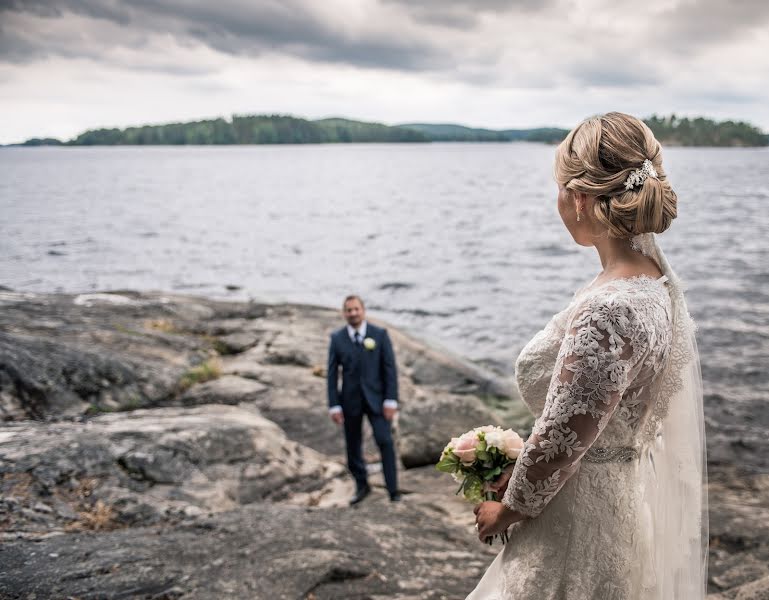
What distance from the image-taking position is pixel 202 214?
5741cm

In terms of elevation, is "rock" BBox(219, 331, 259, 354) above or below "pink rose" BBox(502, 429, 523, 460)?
below

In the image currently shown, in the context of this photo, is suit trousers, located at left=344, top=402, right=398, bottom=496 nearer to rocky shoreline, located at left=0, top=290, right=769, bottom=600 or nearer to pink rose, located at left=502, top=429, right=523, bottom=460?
rocky shoreline, located at left=0, top=290, right=769, bottom=600

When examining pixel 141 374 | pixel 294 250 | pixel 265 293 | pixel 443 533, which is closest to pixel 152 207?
pixel 294 250

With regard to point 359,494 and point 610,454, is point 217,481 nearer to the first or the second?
point 359,494

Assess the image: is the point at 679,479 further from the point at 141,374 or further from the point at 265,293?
the point at 265,293

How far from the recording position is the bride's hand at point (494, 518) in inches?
99.7

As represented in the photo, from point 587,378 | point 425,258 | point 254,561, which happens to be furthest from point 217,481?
point 425,258

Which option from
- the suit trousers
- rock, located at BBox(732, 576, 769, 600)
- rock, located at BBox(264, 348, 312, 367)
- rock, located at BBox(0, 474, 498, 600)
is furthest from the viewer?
rock, located at BBox(264, 348, 312, 367)

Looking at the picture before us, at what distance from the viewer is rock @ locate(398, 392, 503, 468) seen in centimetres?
1009

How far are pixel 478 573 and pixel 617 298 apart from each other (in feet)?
13.5

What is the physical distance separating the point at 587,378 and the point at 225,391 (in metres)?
9.78

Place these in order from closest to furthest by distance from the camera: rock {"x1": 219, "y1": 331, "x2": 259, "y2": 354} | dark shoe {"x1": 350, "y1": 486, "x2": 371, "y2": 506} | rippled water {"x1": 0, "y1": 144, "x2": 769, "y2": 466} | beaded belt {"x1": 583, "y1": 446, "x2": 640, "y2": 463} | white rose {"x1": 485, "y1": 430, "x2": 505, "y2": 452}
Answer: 1. beaded belt {"x1": 583, "y1": 446, "x2": 640, "y2": 463}
2. white rose {"x1": 485, "y1": 430, "x2": 505, "y2": 452}
3. dark shoe {"x1": 350, "y1": 486, "x2": 371, "y2": 506}
4. rock {"x1": 219, "y1": 331, "x2": 259, "y2": 354}
5. rippled water {"x1": 0, "y1": 144, "x2": 769, "y2": 466}

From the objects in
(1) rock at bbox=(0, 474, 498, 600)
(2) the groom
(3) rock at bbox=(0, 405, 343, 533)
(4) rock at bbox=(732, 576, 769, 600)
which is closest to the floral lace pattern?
(1) rock at bbox=(0, 474, 498, 600)

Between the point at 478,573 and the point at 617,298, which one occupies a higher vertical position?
the point at 617,298
